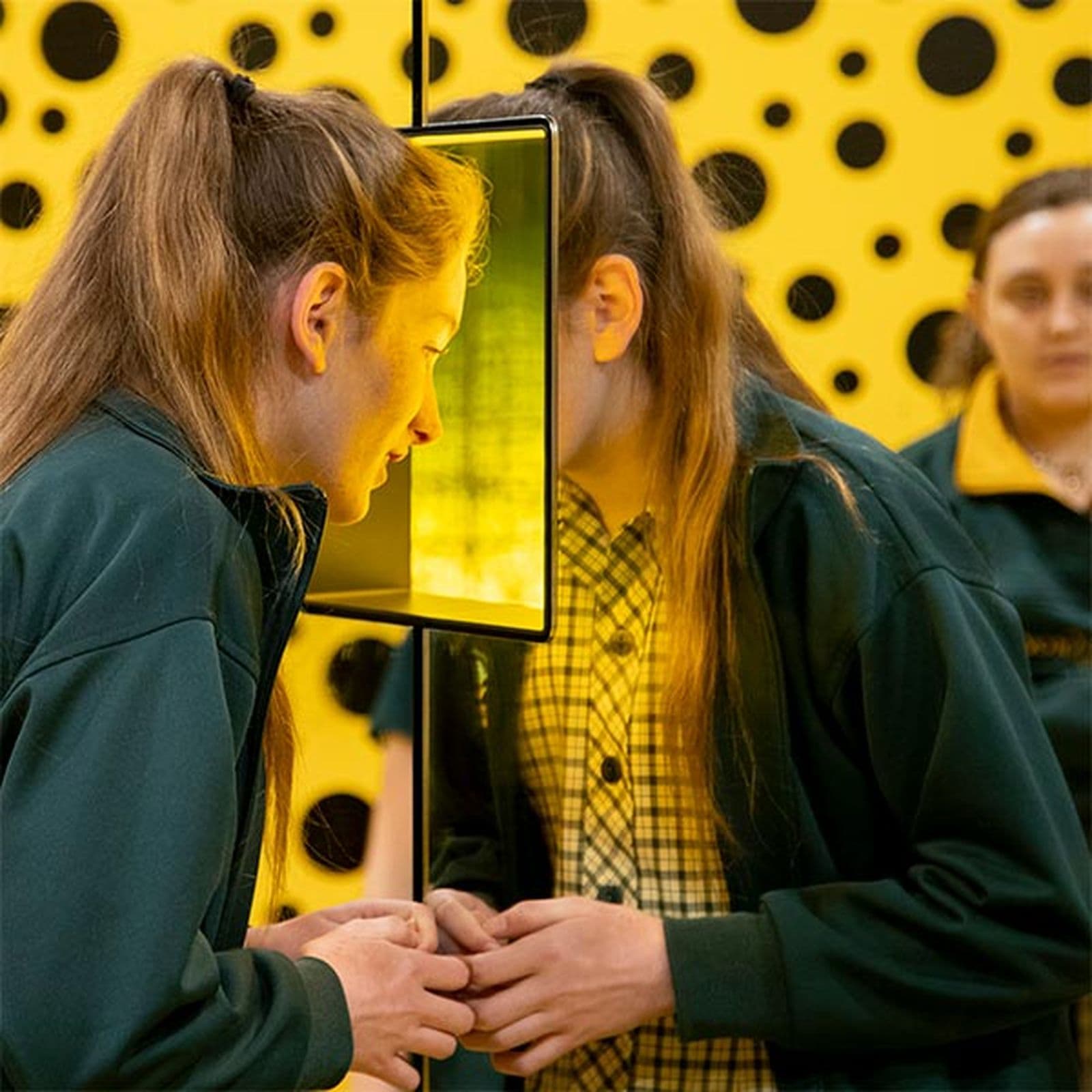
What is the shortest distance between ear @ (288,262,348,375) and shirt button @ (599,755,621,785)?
38 centimetres

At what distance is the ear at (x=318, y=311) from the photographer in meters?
1.31

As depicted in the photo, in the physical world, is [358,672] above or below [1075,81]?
below

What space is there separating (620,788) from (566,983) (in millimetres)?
154

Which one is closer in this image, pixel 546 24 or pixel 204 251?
pixel 204 251

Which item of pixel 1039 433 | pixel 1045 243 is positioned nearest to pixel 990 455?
pixel 1039 433

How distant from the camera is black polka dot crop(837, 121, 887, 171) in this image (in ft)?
4.56

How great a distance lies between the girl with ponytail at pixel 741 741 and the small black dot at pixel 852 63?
14cm

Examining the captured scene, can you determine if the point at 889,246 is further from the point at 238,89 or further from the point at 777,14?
the point at 238,89

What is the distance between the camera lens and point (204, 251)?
1.26 meters

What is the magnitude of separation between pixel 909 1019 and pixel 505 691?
1.32 ft

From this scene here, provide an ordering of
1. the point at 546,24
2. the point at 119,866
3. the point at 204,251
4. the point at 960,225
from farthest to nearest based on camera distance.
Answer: the point at 546,24
the point at 960,225
the point at 204,251
the point at 119,866

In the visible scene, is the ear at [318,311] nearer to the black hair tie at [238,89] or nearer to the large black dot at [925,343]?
the black hair tie at [238,89]

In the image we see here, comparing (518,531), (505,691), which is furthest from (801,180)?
(505,691)

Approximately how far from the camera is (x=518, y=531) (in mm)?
1445
